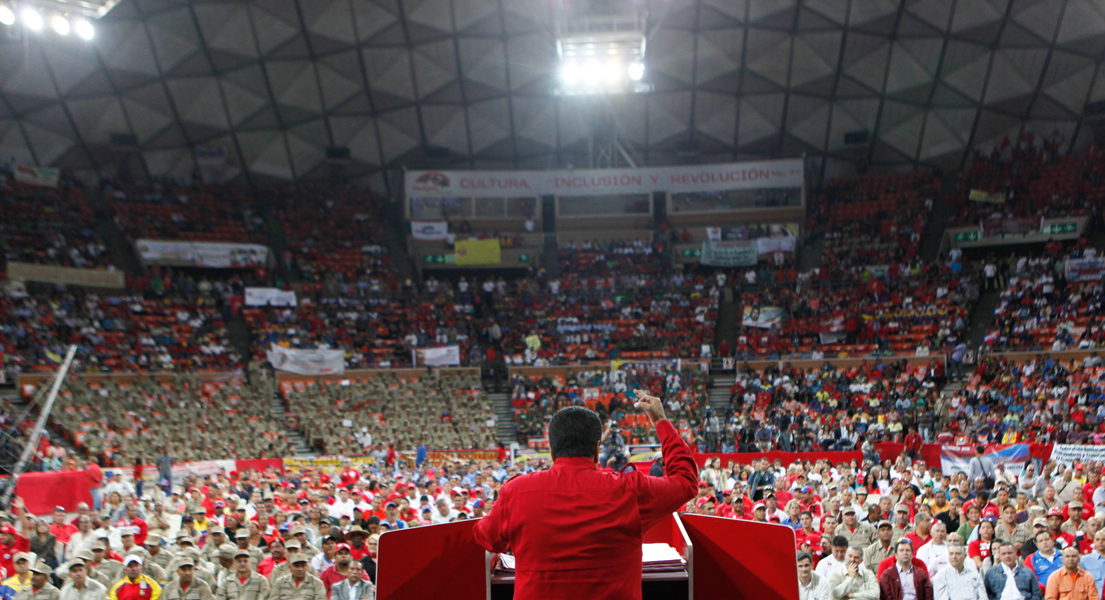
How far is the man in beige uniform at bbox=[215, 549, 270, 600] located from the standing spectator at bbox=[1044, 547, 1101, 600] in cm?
758

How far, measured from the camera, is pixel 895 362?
94.1 ft

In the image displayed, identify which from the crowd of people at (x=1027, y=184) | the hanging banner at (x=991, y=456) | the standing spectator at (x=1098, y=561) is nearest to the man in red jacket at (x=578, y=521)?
the standing spectator at (x=1098, y=561)

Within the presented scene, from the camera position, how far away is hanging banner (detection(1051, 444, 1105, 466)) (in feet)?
54.9

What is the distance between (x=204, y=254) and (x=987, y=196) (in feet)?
105

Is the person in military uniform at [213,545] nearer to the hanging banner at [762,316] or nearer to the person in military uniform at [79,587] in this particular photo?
the person in military uniform at [79,587]

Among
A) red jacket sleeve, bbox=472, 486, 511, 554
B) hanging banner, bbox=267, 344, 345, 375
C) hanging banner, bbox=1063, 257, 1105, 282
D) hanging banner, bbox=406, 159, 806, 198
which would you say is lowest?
red jacket sleeve, bbox=472, 486, 511, 554

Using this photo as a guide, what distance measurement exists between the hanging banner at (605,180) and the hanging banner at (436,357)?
918 cm

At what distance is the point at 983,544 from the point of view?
9633mm

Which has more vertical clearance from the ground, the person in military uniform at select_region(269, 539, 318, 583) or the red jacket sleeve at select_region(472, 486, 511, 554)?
the red jacket sleeve at select_region(472, 486, 511, 554)

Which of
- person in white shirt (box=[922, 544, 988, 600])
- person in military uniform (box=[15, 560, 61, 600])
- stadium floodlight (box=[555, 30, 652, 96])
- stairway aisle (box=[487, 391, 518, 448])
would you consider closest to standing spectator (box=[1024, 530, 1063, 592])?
person in white shirt (box=[922, 544, 988, 600])

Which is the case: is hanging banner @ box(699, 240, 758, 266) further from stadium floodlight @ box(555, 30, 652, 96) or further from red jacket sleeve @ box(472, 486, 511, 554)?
red jacket sleeve @ box(472, 486, 511, 554)

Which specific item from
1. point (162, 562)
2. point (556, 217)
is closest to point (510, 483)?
point (162, 562)

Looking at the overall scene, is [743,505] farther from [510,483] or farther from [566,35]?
[566,35]

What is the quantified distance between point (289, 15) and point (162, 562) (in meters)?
28.6
